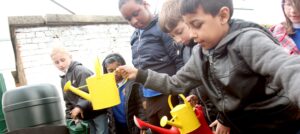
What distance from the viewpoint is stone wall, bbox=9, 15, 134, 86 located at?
3.23 metres

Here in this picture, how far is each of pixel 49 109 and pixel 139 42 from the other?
729 mm

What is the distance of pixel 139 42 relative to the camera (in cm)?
201

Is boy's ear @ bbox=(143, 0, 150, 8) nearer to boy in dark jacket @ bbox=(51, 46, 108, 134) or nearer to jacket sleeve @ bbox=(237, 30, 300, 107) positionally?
boy in dark jacket @ bbox=(51, 46, 108, 134)

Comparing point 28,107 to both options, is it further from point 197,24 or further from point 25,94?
point 197,24

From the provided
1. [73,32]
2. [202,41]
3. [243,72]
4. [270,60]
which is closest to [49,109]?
[202,41]

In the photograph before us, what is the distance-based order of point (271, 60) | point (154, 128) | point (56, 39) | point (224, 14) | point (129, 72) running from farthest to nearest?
point (56, 39)
point (129, 72)
point (154, 128)
point (224, 14)
point (271, 60)

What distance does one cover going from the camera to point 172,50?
6.14 ft

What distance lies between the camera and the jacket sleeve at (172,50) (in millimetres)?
1848

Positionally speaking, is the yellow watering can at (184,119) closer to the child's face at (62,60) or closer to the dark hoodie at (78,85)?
the dark hoodie at (78,85)

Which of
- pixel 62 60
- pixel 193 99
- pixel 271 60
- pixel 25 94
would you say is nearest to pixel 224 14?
pixel 271 60

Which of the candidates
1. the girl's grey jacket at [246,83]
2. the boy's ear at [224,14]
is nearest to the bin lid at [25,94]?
the girl's grey jacket at [246,83]

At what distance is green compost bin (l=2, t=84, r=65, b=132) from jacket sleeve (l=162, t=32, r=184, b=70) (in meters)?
0.80

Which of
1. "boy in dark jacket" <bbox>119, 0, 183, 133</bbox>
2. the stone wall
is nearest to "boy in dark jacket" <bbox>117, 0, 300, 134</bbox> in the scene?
"boy in dark jacket" <bbox>119, 0, 183, 133</bbox>

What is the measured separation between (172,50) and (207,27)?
32.7 inches
